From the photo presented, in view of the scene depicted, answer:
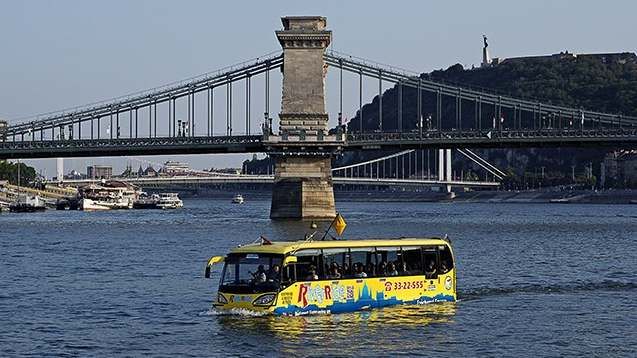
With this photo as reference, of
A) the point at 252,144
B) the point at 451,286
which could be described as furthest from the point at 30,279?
the point at 252,144

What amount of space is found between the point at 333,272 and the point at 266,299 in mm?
2157

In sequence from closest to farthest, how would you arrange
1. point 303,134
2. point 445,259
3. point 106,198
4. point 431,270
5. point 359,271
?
point 359,271
point 431,270
point 445,259
point 303,134
point 106,198

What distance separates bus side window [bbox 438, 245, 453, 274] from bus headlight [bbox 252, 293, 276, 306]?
6321mm

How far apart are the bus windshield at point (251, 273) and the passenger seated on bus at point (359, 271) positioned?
267 cm

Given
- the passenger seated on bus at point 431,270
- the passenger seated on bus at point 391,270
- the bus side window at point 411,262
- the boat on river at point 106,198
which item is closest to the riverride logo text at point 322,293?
the passenger seated on bus at point 391,270

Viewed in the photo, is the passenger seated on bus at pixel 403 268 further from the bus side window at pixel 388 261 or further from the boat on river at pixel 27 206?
the boat on river at pixel 27 206

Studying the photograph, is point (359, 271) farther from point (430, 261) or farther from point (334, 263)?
point (430, 261)

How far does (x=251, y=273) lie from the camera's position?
3634 cm

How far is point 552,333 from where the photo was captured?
3541cm

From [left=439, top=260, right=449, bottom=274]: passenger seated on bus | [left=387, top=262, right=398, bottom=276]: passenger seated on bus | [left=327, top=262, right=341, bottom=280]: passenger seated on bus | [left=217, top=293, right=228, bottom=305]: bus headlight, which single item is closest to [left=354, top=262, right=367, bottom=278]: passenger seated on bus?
[left=327, top=262, right=341, bottom=280]: passenger seated on bus

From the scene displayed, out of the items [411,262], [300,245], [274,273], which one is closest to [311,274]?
[300,245]

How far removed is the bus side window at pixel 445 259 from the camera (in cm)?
4016

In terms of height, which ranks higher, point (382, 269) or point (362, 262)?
point (362, 262)

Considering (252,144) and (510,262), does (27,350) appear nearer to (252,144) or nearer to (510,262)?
(510,262)
